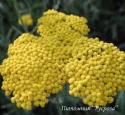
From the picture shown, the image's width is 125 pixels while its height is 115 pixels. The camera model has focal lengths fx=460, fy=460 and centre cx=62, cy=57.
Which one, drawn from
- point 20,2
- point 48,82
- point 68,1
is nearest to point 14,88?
point 48,82

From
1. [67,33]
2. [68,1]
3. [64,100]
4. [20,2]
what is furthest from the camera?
[20,2]

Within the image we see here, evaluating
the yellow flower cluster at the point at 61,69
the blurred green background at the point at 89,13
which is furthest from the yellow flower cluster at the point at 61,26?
the blurred green background at the point at 89,13

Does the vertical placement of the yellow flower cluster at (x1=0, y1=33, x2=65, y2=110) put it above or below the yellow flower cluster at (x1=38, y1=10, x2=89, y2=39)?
below

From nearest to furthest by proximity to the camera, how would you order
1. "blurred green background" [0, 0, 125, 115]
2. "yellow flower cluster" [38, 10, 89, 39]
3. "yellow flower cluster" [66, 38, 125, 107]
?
"yellow flower cluster" [66, 38, 125, 107] < "yellow flower cluster" [38, 10, 89, 39] < "blurred green background" [0, 0, 125, 115]

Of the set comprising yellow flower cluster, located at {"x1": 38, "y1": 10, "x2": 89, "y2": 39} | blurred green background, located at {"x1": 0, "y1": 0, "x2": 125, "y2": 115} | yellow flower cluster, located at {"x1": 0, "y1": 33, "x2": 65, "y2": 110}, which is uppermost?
blurred green background, located at {"x1": 0, "y1": 0, "x2": 125, "y2": 115}

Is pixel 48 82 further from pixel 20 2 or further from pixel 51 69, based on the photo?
pixel 20 2

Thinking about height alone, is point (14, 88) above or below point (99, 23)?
below

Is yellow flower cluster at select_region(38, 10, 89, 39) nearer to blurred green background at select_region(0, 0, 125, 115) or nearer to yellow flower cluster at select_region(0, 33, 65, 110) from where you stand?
yellow flower cluster at select_region(0, 33, 65, 110)

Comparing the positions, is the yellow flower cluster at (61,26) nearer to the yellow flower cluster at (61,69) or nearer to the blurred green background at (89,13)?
the yellow flower cluster at (61,69)

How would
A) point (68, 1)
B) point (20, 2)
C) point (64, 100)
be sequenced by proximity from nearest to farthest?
point (64, 100) → point (68, 1) → point (20, 2)

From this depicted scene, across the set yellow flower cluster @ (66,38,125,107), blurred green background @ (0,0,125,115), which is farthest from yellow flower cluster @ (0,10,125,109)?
blurred green background @ (0,0,125,115)
